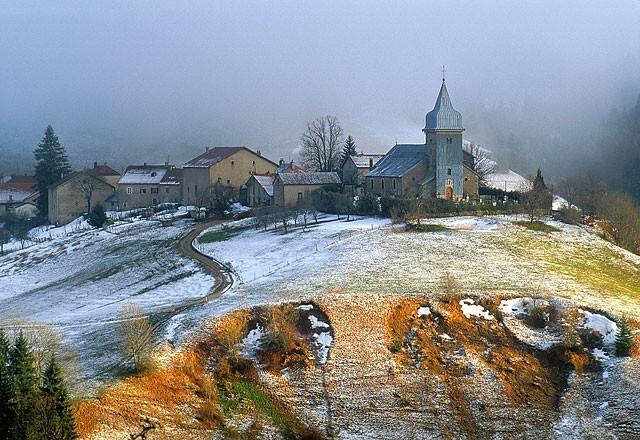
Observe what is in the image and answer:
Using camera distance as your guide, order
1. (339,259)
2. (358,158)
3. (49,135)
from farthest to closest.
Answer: (49,135)
(358,158)
(339,259)

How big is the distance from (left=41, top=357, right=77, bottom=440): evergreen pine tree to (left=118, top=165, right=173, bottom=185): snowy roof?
71.9m

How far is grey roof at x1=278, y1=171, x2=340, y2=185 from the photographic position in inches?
3135

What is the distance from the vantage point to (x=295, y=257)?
5328 cm

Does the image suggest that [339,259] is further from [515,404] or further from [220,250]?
[515,404]

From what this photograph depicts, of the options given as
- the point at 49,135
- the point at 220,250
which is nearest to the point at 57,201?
the point at 49,135

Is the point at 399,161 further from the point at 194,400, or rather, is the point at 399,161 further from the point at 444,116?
the point at 194,400

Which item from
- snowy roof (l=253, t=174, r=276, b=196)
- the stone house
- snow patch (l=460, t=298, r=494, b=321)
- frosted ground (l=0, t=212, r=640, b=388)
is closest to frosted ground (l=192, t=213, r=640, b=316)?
frosted ground (l=0, t=212, r=640, b=388)

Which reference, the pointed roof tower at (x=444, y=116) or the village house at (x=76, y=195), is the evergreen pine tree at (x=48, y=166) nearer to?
the village house at (x=76, y=195)

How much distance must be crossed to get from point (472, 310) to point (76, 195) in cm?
6392

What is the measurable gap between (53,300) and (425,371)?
25838 mm

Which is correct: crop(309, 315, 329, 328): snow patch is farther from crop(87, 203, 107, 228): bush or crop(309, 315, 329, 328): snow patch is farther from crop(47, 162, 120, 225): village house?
crop(47, 162, 120, 225): village house

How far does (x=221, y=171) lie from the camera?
9175 cm

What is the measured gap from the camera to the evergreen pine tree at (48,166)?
97000 mm

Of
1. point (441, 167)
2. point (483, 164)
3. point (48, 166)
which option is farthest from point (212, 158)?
point (483, 164)
